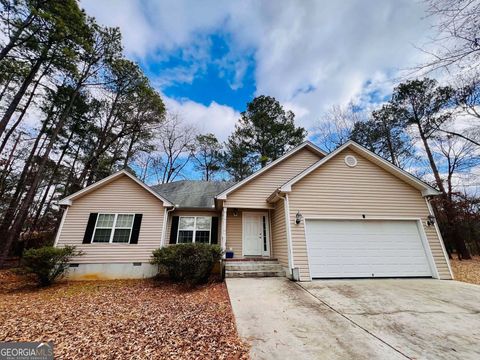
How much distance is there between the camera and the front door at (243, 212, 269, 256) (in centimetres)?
927

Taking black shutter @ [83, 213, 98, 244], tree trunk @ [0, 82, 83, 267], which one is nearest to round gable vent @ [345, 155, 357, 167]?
black shutter @ [83, 213, 98, 244]

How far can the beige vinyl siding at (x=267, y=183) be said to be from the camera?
9.02m

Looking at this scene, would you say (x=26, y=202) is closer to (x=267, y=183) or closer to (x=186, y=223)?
(x=186, y=223)

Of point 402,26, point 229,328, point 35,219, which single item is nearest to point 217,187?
point 229,328

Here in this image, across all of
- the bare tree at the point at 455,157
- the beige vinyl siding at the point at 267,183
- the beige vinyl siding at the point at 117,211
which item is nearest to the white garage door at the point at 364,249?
the beige vinyl siding at the point at 267,183

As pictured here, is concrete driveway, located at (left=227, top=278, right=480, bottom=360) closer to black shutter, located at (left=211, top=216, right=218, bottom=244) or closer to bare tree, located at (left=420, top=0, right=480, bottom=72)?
black shutter, located at (left=211, top=216, right=218, bottom=244)

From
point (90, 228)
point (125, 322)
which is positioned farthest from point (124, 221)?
point (125, 322)

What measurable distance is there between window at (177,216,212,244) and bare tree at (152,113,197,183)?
38.7ft

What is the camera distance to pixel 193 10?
789 cm

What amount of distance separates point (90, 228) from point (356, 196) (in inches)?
441

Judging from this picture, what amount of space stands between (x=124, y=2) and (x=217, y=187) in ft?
31.5

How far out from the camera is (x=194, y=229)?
31.8ft

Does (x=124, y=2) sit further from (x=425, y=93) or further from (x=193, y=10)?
(x=425, y=93)

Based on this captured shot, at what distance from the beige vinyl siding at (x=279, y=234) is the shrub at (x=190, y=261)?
8.90 ft
